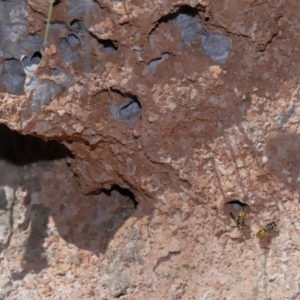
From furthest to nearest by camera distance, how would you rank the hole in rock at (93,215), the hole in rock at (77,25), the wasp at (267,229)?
1. the hole in rock at (93,215)
2. the wasp at (267,229)
3. the hole in rock at (77,25)

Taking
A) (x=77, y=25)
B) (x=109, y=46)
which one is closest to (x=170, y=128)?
(x=109, y=46)

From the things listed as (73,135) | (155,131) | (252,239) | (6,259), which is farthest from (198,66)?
(6,259)

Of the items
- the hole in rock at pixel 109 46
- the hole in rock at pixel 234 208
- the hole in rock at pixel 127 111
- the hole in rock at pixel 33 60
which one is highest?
the hole in rock at pixel 109 46

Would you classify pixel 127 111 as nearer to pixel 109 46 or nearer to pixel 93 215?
pixel 109 46

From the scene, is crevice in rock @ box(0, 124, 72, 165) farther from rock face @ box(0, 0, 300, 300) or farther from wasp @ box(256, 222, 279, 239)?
wasp @ box(256, 222, 279, 239)

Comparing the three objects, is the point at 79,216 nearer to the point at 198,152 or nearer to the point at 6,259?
the point at 6,259

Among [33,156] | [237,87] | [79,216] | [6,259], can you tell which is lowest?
[6,259]

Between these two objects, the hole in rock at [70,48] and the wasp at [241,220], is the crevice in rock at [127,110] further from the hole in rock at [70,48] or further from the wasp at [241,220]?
the wasp at [241,220]

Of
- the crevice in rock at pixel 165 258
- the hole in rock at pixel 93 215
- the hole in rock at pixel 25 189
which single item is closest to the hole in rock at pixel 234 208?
the crevice in rock at pixel 165 258

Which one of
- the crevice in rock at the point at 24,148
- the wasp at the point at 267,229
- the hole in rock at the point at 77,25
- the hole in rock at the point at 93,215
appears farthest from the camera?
the crevice in rock at the point at 24,148
